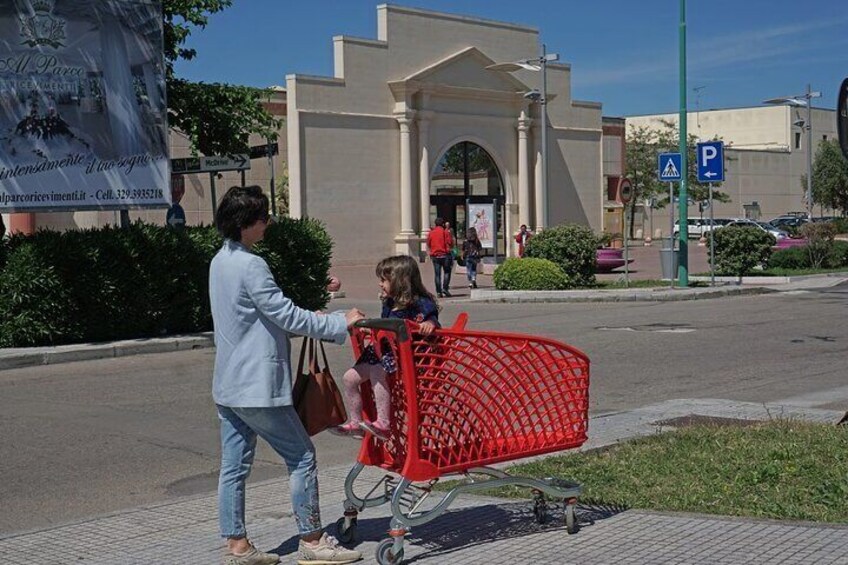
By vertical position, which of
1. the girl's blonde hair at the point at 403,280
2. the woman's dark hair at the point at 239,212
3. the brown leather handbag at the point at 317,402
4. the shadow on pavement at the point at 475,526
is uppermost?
the woman's dark hair at the point at 239,212

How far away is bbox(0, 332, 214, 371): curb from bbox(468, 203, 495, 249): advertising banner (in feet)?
78.1

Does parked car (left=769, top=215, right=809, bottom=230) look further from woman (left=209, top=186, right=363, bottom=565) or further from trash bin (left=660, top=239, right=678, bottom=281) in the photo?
woman (left=209, top=186, right=363, bottom=565)

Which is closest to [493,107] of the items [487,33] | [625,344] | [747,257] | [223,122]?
[487,33]

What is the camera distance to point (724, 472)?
24.6 feet

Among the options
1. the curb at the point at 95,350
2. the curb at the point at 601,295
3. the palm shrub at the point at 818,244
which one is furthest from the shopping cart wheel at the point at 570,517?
the palm shrub at the point at 818,244

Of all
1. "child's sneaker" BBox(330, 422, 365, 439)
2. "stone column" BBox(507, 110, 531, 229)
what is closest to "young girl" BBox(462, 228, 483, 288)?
"stone column" BBox(507, 110, 531, 229)

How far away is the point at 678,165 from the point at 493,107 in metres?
22.8

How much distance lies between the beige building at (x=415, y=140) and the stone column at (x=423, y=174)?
0.05 meters

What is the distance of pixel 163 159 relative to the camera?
18938 mm

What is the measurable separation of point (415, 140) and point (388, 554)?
4133 centimetres

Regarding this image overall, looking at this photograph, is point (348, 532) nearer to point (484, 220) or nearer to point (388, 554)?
point (388, 554)

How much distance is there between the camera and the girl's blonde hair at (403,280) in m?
6.05

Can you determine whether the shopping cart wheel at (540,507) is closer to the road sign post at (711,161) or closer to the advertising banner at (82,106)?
the advertising banner at (82,106)

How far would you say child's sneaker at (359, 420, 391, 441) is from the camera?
5836mm
